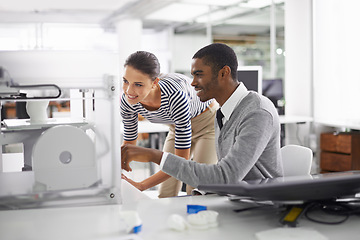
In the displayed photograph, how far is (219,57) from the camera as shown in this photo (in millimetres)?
1495

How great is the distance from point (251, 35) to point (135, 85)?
7.57 meters

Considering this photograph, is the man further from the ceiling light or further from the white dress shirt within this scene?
the ceiling light

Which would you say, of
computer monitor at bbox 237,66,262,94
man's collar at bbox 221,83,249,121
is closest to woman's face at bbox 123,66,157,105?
man's collar at bbox 221,83,249,121

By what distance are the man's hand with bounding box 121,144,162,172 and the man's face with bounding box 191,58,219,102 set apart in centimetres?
36

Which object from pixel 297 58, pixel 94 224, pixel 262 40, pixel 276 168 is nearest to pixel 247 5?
pixel 262 40

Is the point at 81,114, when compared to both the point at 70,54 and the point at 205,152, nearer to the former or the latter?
the point at 70,54

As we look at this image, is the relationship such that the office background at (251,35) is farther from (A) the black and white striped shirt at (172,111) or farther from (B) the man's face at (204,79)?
(B) the man's face at (204,79)

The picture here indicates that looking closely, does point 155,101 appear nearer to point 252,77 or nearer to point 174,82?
point 174,82

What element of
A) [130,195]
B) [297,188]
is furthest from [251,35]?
[297,188]

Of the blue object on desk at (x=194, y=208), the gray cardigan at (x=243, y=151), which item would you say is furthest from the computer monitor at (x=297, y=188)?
the gray cardigan at (x=243, y=151)

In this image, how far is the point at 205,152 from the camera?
2.37 m

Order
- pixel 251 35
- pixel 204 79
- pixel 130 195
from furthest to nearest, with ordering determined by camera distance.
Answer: pixel 251 35, pixel 204 79, pixel 130 195

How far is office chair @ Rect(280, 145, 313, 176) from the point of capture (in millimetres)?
1563

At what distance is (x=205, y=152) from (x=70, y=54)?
4.51 ft
